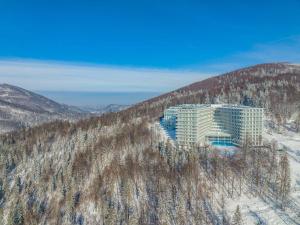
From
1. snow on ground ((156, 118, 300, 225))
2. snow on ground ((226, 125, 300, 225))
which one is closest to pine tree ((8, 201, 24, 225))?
snow on ground ((156, 118, 300, 225))

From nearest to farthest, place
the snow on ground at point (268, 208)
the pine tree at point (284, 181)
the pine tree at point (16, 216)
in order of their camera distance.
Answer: the snow on ground at point (268, 208)
the pine tree at point (16, 216)
the pine tree at point (284, 181)

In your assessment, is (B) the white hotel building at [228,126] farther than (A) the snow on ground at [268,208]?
Yes

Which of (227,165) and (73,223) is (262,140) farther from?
(73,223)

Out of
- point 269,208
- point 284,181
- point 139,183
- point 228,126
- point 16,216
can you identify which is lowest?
point 16,216

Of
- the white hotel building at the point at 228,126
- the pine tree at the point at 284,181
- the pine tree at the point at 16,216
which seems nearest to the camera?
the pine tree at the point at 16,216

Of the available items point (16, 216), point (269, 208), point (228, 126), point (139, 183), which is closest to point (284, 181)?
point (269, 208)

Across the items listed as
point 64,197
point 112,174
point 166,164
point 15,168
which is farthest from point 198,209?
point 15,168

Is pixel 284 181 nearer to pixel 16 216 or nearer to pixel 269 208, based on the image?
pixel 269 208

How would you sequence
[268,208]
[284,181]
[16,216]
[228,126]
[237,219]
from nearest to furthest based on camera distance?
[237,219] → [268,208] → [16,216] → [284,181] → [228,126]

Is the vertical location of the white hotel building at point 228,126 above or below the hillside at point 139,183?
above

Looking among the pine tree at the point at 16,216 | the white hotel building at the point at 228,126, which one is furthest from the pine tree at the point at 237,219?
the pine tree at the point at 16,216

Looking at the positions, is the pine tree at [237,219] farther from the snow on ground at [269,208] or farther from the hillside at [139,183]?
the snow on ground at [269,208]
